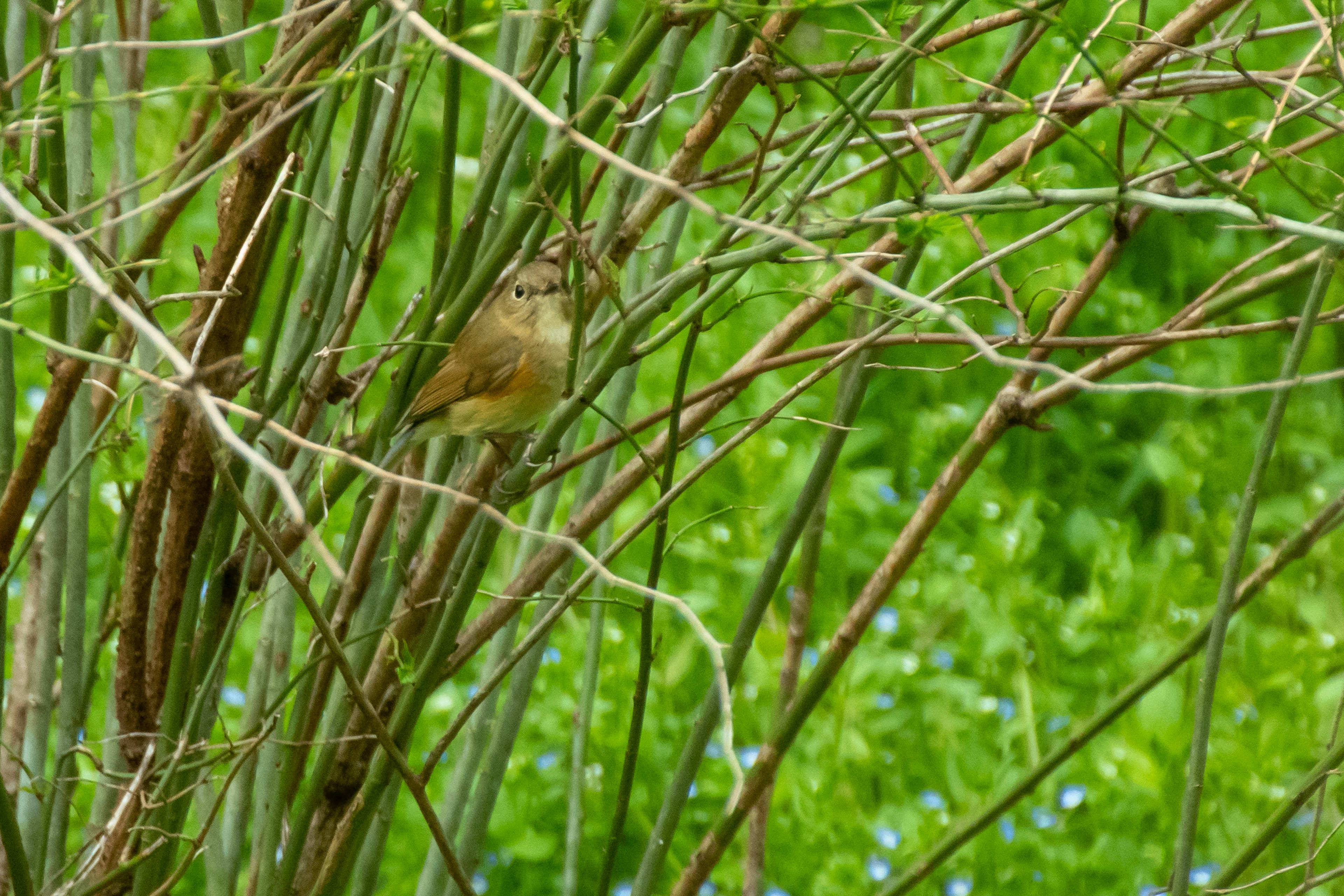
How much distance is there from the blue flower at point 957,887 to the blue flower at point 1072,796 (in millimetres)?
266

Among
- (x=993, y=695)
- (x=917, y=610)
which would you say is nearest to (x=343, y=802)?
(x=993, y=695)

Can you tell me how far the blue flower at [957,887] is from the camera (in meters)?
2.72

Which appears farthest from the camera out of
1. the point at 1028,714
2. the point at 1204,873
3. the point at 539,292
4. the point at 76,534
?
the point at 1028,714

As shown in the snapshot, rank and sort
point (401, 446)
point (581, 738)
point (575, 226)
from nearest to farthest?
point (575, 226) < point (581, 738) < point (401, 446)

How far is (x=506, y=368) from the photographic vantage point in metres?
2.42

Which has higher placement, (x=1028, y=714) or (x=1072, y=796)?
(x=1028, y=714)

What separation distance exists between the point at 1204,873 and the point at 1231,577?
1.76 metres

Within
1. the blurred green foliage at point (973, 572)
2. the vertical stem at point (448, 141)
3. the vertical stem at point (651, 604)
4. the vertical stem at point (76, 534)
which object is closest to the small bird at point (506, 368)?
the blurred green foliage at point (973, 572)

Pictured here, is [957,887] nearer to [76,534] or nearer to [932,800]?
[932,800]

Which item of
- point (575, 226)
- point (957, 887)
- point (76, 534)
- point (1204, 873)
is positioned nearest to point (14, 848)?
point (76, 534)

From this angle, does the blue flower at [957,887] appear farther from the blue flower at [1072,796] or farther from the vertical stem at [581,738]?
the vertical stem at [581,738]

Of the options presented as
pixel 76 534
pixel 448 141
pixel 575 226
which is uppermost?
pixel 448 141

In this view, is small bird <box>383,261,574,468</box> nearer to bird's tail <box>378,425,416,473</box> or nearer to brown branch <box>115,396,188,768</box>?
bird's tail <box>378,425,416,473</box>

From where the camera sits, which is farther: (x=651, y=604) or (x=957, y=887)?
(x=957, y=887)
